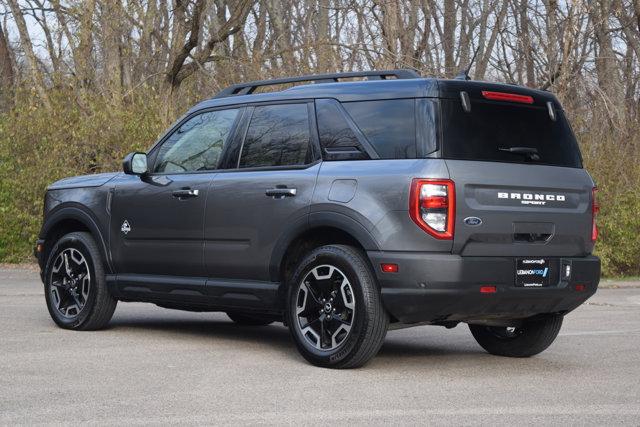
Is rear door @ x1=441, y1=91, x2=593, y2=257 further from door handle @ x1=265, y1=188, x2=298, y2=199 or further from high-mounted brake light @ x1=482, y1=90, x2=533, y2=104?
door handle @ x1=265, y1=188, x2=298, y2=199

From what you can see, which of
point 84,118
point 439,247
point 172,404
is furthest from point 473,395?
point 84,118

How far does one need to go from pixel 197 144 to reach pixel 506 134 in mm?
2708

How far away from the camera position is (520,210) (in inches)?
331

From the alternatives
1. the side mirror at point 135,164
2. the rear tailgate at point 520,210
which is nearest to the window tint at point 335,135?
the rear tailgate at point 520,210

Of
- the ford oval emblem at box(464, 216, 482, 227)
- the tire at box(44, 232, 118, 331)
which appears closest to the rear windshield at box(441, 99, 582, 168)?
the ford oval emblem at box(464, 216, 482, 227)

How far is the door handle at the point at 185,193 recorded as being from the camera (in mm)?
9688

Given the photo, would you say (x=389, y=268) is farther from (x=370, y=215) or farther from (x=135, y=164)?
(x=135, y=164)

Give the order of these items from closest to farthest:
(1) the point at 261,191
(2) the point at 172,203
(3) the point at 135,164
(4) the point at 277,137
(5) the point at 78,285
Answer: (1) the point at 261,191, (4) the point at 277,137, (2) the point at 172,203, (3) the point at 135,164, (5) the point at 78,285

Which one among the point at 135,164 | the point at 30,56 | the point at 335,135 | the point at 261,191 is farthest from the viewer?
the point at 30,56

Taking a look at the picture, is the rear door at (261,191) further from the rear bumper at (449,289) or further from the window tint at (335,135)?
the rear bumper at (449,289)

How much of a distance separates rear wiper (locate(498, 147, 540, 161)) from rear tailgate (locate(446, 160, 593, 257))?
9 cm

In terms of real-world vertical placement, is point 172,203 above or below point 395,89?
below

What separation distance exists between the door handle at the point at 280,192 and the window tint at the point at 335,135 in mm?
347

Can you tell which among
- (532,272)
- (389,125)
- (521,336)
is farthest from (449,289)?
(521,336)
